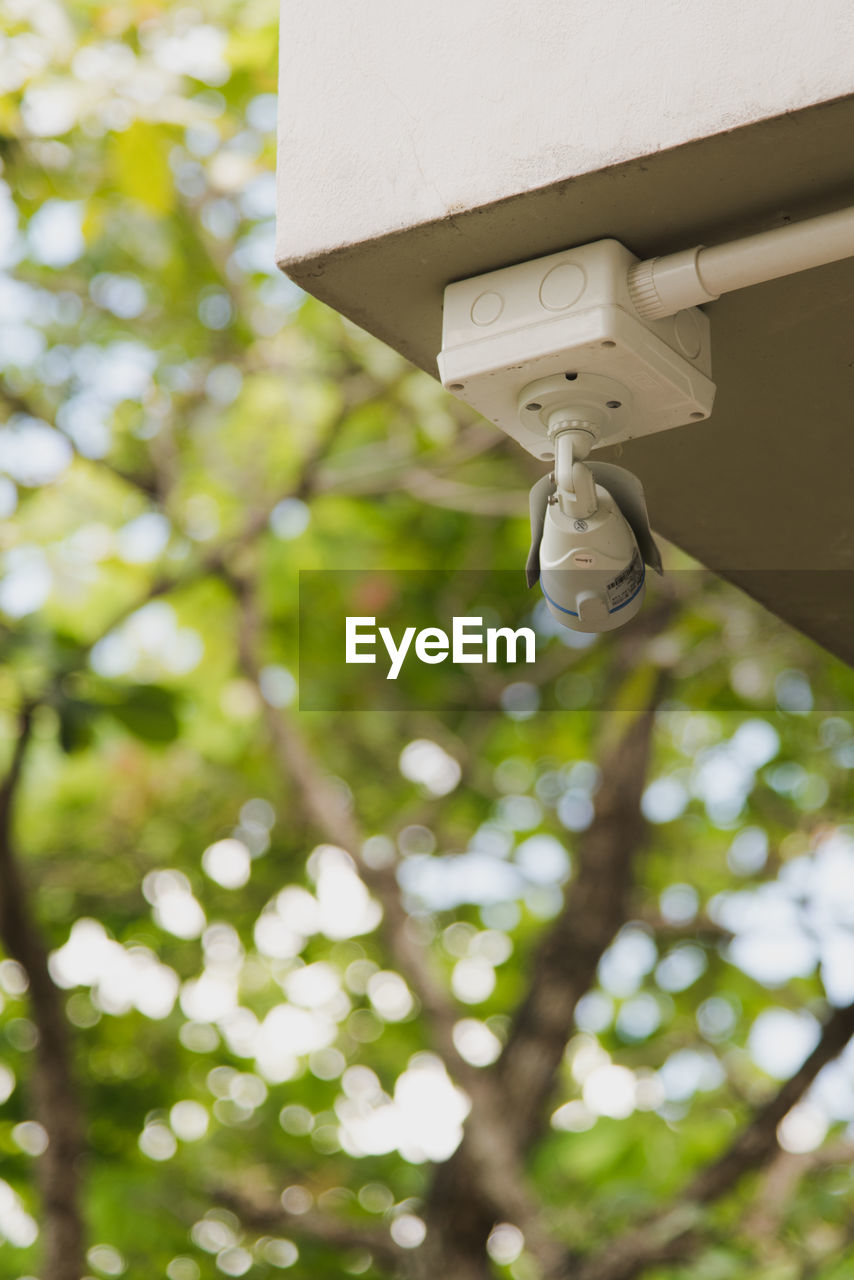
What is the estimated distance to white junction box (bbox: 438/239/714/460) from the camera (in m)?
1.32

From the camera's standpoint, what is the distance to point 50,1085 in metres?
4.46

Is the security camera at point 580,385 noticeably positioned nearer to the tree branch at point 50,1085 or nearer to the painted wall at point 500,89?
the painted wall at point 500,89

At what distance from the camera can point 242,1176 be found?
629 cm

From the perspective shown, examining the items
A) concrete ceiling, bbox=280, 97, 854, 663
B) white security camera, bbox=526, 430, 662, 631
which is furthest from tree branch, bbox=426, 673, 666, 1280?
white security camera, bbox=526, 430, 662, 631

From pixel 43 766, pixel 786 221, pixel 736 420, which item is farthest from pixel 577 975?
pixel 786 221

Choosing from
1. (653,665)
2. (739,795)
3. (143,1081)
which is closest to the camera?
(653,665)

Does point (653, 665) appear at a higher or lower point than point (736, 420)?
higher

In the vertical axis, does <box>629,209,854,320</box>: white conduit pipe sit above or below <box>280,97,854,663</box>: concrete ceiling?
below

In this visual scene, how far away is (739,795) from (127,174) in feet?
13.6

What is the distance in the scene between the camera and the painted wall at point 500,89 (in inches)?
46.5

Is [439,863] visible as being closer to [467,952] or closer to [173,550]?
[467,952]

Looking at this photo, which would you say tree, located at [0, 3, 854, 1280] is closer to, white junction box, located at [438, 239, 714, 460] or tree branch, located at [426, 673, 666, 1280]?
tree branch, located at [426, 673, 666, 1280]

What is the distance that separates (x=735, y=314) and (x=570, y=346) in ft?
1.11

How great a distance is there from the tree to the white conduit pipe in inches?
83.1
